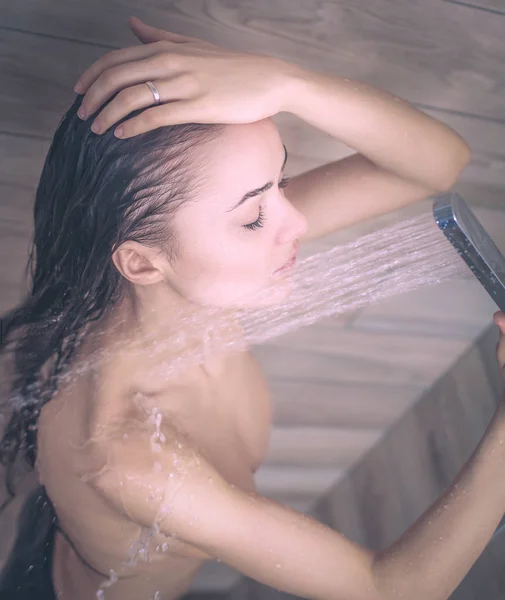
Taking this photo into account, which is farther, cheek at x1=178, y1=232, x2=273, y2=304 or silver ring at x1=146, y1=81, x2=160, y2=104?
cheek at x1=178, y1=232, x2=273, y2=304

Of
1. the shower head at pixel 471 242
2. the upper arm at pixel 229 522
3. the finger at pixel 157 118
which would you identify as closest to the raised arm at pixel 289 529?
the upper arm at pixel 229 522

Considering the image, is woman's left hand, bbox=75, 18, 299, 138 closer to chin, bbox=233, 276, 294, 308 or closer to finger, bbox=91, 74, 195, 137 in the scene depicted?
finger, bbox=91, 74, 195, 137

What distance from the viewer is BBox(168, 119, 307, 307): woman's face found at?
1.94 ft

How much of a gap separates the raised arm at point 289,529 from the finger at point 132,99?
34 cm

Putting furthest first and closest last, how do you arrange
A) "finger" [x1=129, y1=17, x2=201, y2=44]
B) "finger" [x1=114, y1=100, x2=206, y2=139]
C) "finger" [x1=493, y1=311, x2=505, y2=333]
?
"finger" [x1=493, y1=311, x2=505, y2=333], "finger" [x1=129, y1=17, x2=201, y2=44], "finger" [x1=114, y1=100, x2=206, y2=139]

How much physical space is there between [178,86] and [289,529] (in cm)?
48

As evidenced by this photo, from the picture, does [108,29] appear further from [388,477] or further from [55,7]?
[388,477]

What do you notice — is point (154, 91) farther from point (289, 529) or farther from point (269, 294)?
point (289, 529)

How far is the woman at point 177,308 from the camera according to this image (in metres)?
0.57

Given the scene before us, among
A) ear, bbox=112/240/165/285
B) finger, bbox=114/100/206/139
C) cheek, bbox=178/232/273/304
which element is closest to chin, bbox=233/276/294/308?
cheek, bbox=178/232/273/304

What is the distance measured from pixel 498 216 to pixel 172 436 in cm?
66

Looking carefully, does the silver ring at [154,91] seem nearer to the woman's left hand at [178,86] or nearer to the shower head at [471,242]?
the woman's left hand at [178,86]

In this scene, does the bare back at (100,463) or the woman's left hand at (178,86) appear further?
the bare back at (100,463)

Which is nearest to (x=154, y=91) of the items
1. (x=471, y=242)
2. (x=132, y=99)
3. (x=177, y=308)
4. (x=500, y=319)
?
(x=132, y=99)
